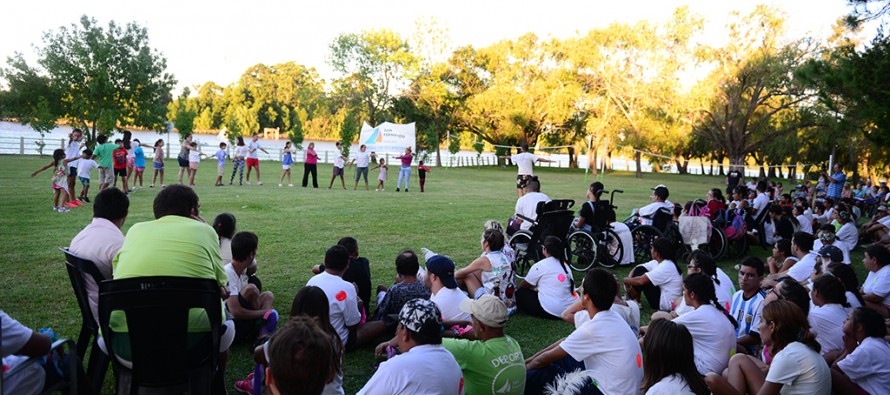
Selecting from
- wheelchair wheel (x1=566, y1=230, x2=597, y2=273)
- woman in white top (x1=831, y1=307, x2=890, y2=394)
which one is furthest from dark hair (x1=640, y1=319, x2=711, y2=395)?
wheelchair wheel (x1=566, y1=230, x2=597, y2=273)

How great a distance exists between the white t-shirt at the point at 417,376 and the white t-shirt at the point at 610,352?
0.93 m

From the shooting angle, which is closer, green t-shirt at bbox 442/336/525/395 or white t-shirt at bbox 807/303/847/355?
green t-shirt at bbox 442/336/525/395

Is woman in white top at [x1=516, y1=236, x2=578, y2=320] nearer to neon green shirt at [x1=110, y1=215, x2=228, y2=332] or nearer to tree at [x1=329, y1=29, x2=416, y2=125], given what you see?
neon green shirt at [x1=110, y1=215, x2=228, y2=332]

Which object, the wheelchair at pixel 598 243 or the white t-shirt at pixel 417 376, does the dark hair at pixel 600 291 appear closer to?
the white t-shirt at pixel 417 376

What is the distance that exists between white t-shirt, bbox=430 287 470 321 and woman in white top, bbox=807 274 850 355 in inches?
101

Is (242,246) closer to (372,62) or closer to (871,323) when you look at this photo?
(871,323)

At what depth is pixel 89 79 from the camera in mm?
39125

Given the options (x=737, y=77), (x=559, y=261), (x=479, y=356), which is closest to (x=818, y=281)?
(x=559, y=261)

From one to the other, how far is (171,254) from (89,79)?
4264cm

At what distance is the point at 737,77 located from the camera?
124 ft

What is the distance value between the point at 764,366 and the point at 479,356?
70.5 inches

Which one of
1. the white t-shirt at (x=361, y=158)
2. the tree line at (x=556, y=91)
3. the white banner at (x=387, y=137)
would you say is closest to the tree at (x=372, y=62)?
the tree line at (x=556, y=91)

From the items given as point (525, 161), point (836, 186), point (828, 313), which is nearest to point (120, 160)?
point (525, 161)

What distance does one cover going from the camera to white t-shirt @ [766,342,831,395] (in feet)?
10.8
